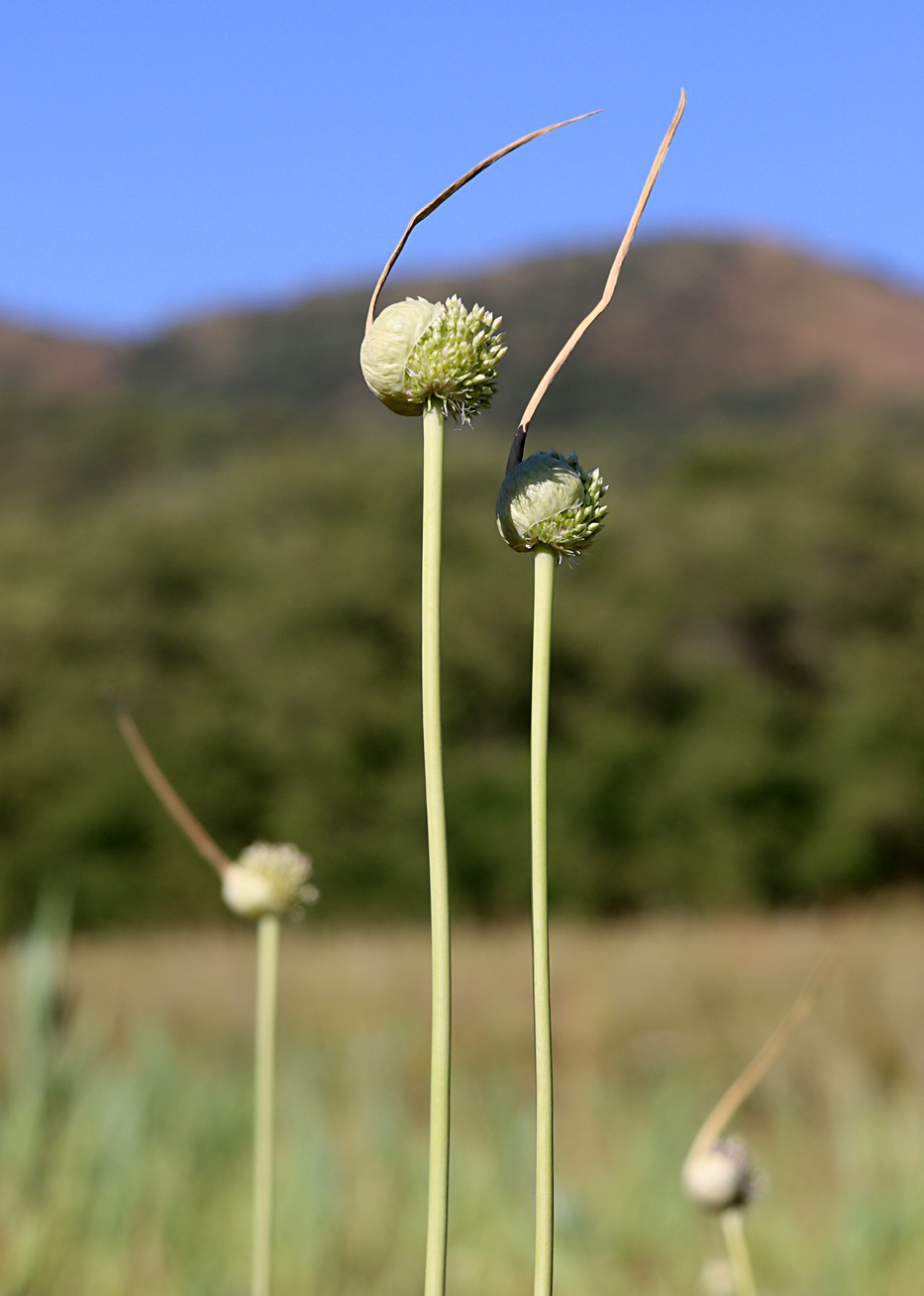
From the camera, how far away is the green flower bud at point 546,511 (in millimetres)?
250

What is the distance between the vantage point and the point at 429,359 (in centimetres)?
25

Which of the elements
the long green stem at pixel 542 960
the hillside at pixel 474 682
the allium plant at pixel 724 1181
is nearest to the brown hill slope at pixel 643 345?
the hillside at pixel 474 682

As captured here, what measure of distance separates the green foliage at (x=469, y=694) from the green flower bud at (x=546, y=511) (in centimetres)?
628

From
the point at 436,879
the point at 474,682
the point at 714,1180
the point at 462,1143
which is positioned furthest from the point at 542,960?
the point at 474,682

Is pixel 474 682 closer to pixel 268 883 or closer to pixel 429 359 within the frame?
pixel 268 883

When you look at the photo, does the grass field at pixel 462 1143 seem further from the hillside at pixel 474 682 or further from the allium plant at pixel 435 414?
the hillside at pixel 474 682

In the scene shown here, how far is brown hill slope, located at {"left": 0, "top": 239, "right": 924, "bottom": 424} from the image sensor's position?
723 inches

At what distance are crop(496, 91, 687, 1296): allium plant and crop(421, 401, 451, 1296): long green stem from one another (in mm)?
17

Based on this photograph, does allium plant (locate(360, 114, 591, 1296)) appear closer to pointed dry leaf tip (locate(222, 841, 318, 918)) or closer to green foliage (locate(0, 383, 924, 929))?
pointed dry leaf tip (locate(222, 841, 318, 918))

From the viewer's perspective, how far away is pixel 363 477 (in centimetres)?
951

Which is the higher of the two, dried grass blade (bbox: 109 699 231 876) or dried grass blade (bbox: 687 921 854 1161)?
dried grass blade (bbox: 109 699 231 876)

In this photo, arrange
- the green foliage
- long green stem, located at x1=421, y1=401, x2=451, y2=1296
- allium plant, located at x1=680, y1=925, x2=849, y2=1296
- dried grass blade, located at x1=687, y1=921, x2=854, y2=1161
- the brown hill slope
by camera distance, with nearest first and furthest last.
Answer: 1. long green stem, located at x1=421, y1=401, x2=451, y2=1296
2. dried grass blade, located at x1=687, y1=921, x2=854, y2=1161
3. allium plant, located at x1=680, y1=925, x2=849, y2=1296
4. the green foliage
5. the brown hill slope

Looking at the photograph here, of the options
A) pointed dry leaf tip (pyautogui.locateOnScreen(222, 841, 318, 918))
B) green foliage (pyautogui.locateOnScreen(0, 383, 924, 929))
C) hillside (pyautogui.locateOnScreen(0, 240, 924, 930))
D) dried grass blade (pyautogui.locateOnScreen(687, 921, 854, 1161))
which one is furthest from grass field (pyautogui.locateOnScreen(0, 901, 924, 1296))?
green foliage (pyautogui.locateOnScreen(0, 383, 924, 929))

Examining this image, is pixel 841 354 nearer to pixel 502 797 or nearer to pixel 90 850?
pixel 502 797
